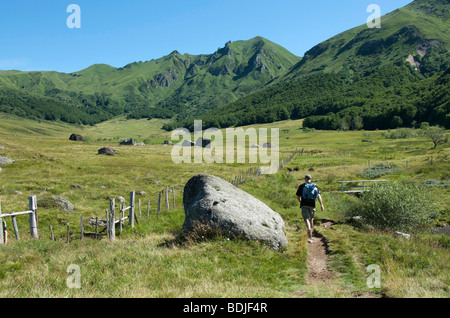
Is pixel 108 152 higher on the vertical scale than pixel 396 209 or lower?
higher

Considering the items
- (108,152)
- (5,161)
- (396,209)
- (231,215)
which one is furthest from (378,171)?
(108,152)

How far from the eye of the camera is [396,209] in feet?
65.4

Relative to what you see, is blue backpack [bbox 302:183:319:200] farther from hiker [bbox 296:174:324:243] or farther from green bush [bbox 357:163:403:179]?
green bush [bbox 357:163:403:179]

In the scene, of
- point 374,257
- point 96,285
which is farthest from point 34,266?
point 374,257

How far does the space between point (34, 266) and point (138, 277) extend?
3696mm

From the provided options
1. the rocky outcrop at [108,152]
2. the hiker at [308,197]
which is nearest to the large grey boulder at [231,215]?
the hiker at [308,197]

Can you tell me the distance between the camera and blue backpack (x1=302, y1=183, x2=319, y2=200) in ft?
45.6

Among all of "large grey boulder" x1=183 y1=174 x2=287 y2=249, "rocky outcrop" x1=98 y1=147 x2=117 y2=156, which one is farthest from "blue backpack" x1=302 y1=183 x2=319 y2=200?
"rocky outcrop" x1=98 y1=147 x2=117 y2=156

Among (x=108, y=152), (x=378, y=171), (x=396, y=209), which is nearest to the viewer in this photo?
(x=396, y=209)

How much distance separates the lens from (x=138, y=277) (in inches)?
320

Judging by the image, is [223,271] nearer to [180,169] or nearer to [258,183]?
[258,183]

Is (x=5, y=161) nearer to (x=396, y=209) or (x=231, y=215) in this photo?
(x=231, y=215)

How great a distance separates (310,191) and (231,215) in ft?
14.0

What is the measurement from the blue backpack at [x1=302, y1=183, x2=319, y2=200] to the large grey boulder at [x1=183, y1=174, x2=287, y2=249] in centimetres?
192
